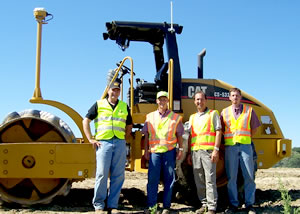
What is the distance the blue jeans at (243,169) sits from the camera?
559cm

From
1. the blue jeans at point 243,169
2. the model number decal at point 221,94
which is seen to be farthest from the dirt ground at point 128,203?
the model number decal at point 221,94

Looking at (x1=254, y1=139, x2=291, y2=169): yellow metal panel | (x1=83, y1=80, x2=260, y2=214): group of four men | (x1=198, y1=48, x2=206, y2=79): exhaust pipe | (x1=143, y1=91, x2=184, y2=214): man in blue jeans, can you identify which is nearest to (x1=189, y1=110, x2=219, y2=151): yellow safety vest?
(x1=83, y1=80, x2=260, y2=214): group of four men

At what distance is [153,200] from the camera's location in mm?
5438

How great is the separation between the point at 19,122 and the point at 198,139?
8.76ft

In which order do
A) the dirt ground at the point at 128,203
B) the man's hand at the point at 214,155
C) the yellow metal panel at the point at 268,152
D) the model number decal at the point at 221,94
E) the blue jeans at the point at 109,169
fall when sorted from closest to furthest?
the blue jeans at the point at 109,169, the man's hand at the point at 214,155, the dirt ground at the point at 128,203, the yellow metal panel at the point at 268,152, the model number decal at the point at 221,94

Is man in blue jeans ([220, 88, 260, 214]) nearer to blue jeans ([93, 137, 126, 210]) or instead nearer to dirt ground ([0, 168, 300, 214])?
dirt ground ([0, 168, 300, 214])

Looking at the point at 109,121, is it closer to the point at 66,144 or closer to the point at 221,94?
the point at 66,144

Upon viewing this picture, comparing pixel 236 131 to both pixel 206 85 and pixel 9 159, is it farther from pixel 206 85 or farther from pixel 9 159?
pixel 9 159

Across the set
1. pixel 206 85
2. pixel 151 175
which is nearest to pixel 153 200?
pixel 151 175

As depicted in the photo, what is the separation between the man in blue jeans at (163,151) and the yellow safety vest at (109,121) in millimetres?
440

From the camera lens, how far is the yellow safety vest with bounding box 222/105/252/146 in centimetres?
561

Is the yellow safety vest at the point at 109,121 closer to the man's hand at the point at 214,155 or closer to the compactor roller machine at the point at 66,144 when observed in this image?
the compactor roller machine at the point at 66,144

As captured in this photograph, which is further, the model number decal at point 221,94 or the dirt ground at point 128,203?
the model number decal at point 221,94

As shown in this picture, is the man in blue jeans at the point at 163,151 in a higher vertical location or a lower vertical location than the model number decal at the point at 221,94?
lower
